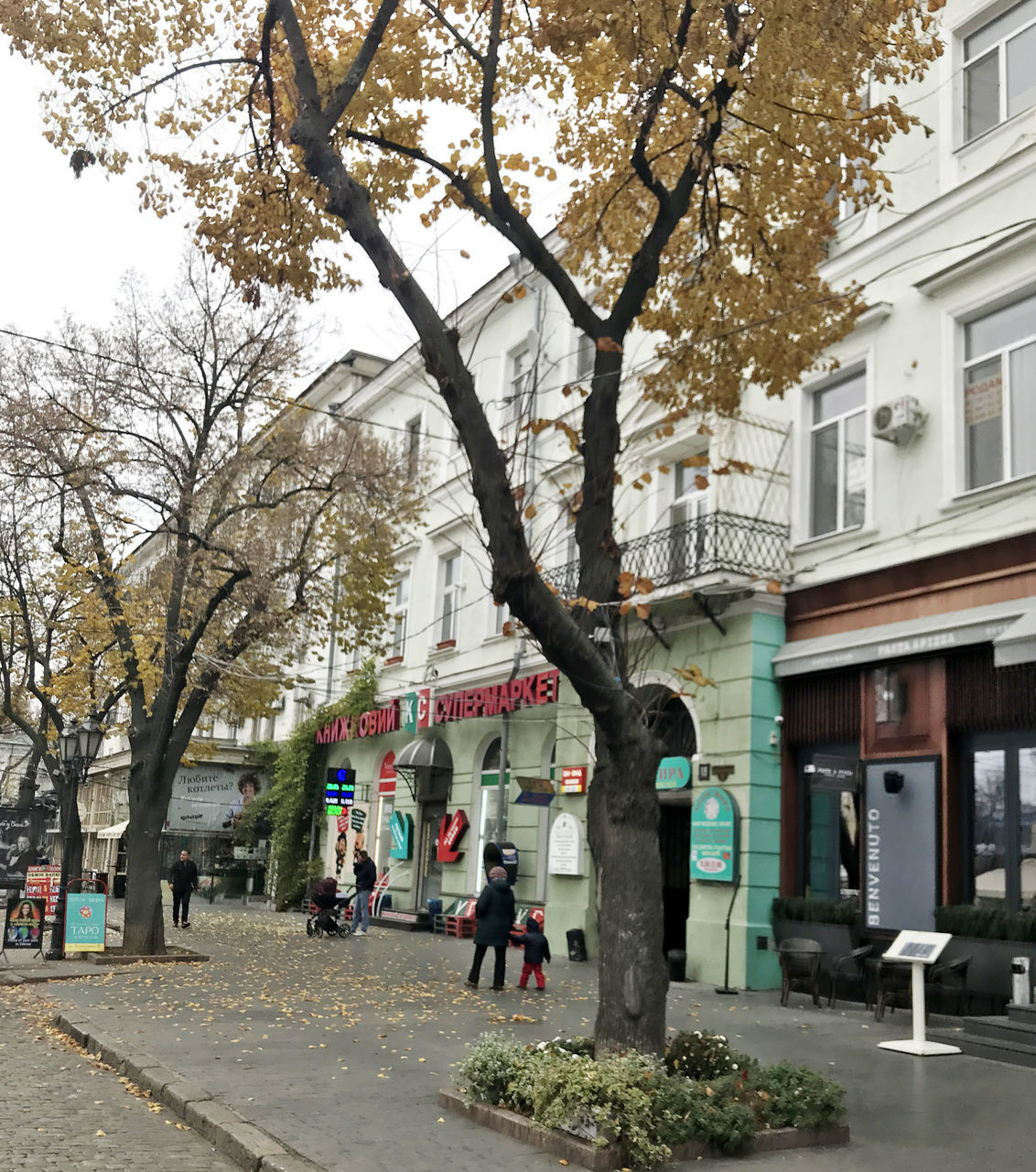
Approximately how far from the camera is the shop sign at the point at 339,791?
1110 inches

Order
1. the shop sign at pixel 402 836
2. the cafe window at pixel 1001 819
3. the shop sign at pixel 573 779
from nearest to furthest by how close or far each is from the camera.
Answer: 1. the cafe window at pixel 1001 819
2. the shop sign at pixel 573 779
3. the shop sign at pixel 402 836

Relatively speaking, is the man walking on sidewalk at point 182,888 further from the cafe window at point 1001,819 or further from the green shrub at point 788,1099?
the green shrub at point 788,1099

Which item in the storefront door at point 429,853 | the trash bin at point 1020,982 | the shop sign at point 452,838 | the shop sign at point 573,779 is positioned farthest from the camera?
the storefront door at point 429,853

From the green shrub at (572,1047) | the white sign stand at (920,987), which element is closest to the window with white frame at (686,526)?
the white sign stand at (920,987)

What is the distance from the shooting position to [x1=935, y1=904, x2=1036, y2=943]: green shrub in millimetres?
12711

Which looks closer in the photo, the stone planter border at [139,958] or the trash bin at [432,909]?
the stone planter border at [139,958]

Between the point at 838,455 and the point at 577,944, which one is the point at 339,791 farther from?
the point at 838,455

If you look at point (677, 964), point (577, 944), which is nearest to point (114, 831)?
point (577, 944)

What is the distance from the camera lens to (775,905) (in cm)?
1620

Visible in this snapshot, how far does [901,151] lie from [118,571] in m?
13.4

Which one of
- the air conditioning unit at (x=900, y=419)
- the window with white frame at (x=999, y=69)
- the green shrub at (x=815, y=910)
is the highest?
the window with white frame at (x=999, y=69)

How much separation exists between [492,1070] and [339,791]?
20953 mm

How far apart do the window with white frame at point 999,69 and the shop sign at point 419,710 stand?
15317mm

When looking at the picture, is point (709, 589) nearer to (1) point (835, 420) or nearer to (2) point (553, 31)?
(1) point (835, 420)
